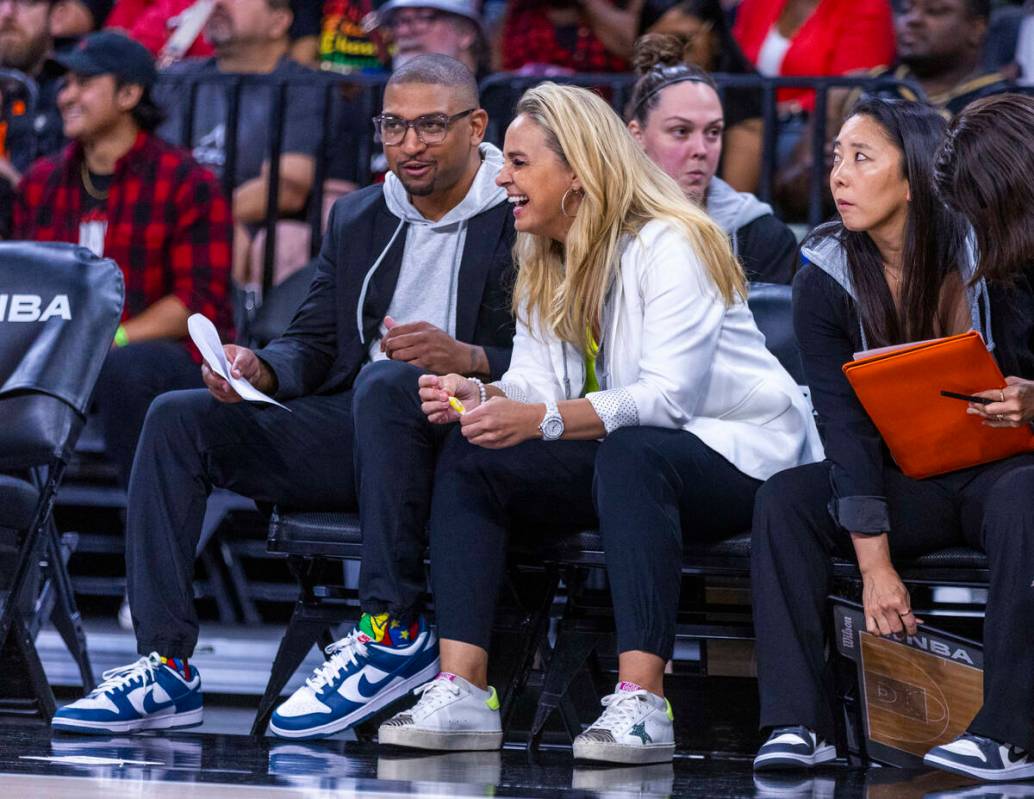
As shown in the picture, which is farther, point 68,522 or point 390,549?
point 68,522

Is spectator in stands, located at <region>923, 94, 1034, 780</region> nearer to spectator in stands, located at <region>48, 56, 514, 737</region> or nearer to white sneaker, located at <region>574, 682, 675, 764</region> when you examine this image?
white sneaker, located at <region>574, 682, 675, 764</region>

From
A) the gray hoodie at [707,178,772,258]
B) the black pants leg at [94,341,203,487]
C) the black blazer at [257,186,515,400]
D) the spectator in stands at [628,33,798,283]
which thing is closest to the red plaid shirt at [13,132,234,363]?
the black pants leg at [94,341,203,487]

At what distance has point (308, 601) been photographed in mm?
3227

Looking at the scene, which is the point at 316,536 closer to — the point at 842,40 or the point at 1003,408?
the point at 1003,408

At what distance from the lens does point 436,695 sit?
2881 millimetres

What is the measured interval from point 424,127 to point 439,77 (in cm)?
13

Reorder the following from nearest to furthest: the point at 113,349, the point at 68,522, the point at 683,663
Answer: the point at 683,663 < the point at 113,349 < the point at 68,522

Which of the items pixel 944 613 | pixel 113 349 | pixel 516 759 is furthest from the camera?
pixel 113 349

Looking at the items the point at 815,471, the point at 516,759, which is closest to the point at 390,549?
the point at 516,759

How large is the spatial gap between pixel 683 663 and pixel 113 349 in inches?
66.0

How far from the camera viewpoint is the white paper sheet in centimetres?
316

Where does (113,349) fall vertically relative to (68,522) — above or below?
above

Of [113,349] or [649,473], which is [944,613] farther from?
[113,349]

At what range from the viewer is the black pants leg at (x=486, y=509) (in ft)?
9.65
